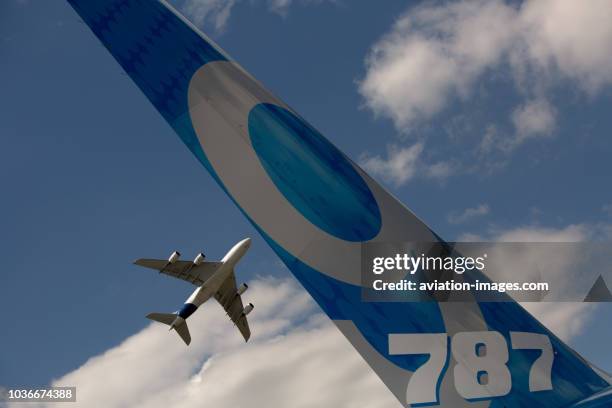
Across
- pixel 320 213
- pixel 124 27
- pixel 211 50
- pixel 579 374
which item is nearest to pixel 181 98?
pixel 211 50

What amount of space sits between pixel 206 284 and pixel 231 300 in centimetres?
593

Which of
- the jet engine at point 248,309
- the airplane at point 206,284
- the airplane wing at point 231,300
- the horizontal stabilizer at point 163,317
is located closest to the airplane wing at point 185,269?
the airplane at point 206,284

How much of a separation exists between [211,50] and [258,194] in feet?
5.18

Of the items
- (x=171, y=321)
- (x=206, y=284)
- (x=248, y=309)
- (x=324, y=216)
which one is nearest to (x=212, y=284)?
(x=206, y=284)

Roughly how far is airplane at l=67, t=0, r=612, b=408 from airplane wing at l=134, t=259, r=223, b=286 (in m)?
46.4

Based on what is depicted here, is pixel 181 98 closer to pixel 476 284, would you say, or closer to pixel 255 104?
pixel 255 104

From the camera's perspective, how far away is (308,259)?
253 inches

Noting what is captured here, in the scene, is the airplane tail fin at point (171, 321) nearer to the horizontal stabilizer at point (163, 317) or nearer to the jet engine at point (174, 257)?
the horizontal stabilizer at point (163, 317)

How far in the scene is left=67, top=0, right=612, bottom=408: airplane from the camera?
6.20 metres

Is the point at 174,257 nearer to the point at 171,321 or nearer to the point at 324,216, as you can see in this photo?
the point at 171,321

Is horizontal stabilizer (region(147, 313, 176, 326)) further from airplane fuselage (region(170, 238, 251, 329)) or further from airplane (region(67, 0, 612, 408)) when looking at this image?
airplane (region(67, 0, 612, 408))

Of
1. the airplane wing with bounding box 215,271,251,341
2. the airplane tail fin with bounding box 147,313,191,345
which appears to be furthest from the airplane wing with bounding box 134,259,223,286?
the airplane tail fin with bounding box 147,313,191,345

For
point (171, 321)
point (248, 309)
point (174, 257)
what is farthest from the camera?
point (171, 321)

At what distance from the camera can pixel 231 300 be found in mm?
60469
